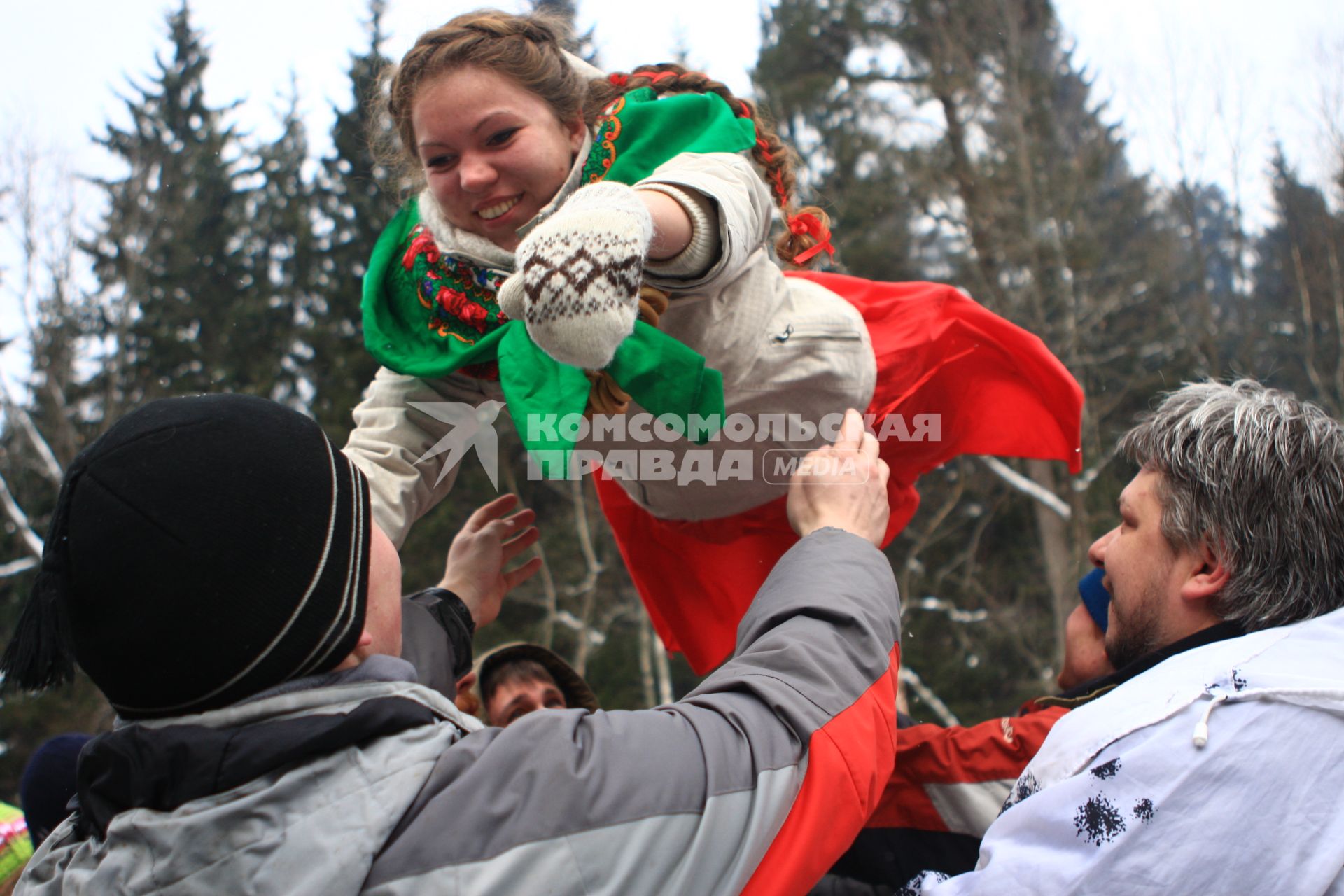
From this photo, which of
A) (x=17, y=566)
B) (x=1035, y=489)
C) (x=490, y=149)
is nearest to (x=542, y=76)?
(x=490, y=149)

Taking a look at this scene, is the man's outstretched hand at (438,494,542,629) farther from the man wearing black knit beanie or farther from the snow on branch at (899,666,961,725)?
the snow on branch at (899,666,961,725)

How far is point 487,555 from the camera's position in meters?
2.22

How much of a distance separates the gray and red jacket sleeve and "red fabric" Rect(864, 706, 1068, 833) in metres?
0.67

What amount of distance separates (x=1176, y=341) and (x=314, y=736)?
623 inches

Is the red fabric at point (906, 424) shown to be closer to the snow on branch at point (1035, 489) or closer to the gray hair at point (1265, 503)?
the gray hair at point (1265, 503)

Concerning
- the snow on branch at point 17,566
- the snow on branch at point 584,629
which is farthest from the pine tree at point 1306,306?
the snow on branch at point 17,566

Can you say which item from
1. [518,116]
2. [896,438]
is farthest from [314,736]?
[896,438]

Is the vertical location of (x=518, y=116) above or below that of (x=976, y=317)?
above

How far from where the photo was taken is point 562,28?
197cm

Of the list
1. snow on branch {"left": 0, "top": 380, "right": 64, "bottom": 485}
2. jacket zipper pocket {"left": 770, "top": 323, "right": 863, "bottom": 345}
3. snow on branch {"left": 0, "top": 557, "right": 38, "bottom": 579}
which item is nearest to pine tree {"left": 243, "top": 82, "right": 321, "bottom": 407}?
snow on branch {"left": 0, "top": 380, "right": 64, "bottom": 485}

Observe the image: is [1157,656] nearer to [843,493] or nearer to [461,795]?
[843,493]

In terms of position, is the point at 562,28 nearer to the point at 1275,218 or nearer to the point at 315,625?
the point at 315,625

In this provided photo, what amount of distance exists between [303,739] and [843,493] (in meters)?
0.84

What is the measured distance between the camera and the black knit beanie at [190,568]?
96cm
